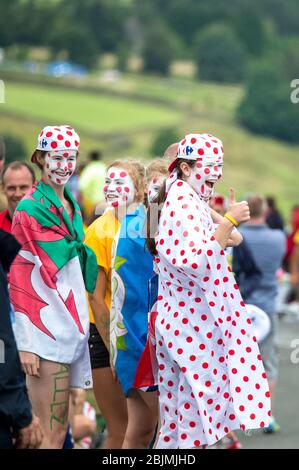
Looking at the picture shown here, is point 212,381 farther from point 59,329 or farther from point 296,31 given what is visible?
point 296,31

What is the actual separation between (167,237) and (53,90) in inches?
2784

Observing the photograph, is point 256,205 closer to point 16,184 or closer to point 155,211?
point 16,184

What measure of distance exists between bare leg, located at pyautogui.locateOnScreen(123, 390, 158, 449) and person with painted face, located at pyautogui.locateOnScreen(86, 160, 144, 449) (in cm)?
37

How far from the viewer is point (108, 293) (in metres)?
7.91

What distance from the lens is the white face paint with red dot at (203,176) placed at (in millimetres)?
6781

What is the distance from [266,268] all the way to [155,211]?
4.65 meters

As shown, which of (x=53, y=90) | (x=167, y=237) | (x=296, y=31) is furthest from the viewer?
(x=296, y=31)

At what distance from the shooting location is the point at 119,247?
7.55 m

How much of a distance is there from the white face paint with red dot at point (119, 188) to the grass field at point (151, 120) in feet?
188

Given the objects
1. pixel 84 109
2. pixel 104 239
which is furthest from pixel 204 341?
pixel 84 109

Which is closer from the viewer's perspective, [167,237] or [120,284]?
[167,237]

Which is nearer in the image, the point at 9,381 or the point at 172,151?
the point at 9,381

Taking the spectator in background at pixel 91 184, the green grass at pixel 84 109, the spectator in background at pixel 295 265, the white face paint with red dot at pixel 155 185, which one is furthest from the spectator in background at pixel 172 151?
the green grass at pixel 84 109

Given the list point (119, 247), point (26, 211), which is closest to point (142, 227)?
point (119, 247)
